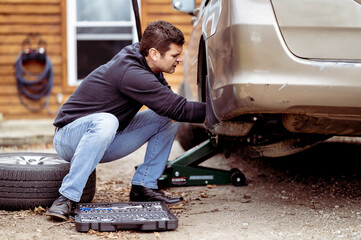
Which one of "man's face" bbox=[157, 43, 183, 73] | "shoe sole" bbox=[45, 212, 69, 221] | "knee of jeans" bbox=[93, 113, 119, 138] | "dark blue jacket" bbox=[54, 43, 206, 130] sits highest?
"man's face" bbox=[157, 43, 183, 73]

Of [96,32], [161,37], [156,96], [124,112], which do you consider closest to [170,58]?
[161,37]

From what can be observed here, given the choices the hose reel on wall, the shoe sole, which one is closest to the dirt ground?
the shoe sole

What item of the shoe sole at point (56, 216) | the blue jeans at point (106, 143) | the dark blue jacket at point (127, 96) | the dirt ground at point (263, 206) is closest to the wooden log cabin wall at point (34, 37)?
the dirt ground at point (263, 206)

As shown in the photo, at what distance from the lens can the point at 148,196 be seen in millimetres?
3244

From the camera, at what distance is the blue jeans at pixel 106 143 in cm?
280

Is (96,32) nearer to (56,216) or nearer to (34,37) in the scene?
(34,37)

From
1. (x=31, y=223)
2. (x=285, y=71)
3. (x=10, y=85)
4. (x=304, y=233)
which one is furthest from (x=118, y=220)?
(x=10, y=85)

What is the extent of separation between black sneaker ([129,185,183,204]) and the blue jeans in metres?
0.04

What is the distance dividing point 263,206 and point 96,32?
590cm

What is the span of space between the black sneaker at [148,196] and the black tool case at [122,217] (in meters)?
0.29

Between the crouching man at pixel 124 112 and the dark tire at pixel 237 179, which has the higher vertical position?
the crouching man at pixel 124 112

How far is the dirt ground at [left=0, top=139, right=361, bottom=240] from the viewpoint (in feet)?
8.26

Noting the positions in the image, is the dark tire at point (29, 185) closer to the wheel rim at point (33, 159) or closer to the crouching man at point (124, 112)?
the crouching man at point (124, 112)

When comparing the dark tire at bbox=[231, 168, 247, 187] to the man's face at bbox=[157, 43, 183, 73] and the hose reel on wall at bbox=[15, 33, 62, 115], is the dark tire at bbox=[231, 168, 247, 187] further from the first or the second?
the hose reel on wall at bbox=[15, 33, 62, 115]
